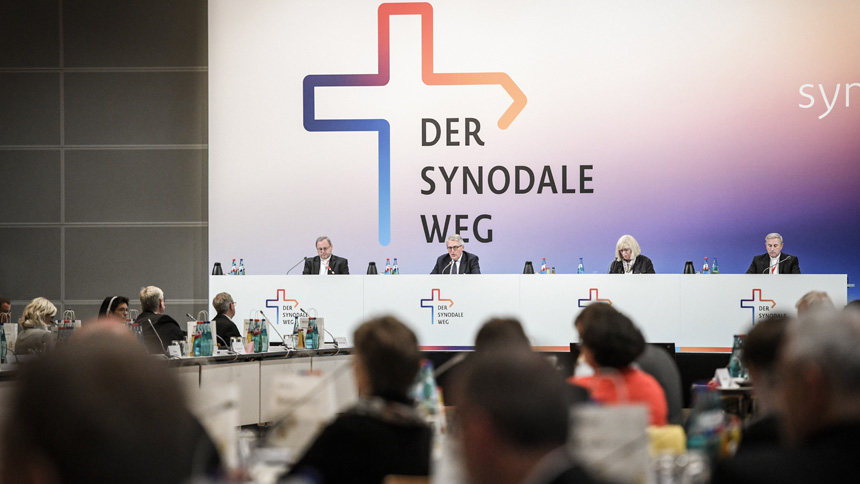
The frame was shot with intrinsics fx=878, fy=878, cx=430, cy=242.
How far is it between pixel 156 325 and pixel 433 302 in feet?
9.78

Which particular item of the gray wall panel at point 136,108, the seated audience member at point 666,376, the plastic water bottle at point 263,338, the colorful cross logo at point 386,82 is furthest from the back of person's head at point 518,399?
the gray wall panel at point 136,108

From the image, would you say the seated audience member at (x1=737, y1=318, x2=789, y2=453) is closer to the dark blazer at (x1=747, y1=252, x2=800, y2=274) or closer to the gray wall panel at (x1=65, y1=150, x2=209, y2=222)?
the dark blazer at (x1=747, y1=252, x2=800, y2=274)

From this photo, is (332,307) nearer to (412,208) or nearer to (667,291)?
(412,208)

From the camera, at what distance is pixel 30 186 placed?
33.0ft

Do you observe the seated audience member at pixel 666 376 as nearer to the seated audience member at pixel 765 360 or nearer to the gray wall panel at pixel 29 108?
the seated audience member at pixel 765 360

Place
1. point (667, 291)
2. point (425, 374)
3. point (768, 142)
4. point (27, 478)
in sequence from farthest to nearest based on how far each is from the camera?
point (768, 142)
point (667, 291)
point (425, 374)
point (27, 478)

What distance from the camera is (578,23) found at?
32.0 feet

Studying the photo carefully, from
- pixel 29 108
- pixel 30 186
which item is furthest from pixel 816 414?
pixel 29 108

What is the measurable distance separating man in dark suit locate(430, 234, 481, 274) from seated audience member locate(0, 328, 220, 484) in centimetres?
813

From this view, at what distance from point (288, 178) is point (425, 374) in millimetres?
7412

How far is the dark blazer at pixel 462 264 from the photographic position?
29.9 ft

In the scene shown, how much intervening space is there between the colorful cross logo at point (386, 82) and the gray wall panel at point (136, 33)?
4.91ft

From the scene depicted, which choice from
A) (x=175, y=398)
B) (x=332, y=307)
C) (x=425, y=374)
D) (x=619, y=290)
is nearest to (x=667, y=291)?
(x=619, y=290)

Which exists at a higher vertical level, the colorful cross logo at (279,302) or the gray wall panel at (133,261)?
the gray wall panel at (133,261)
